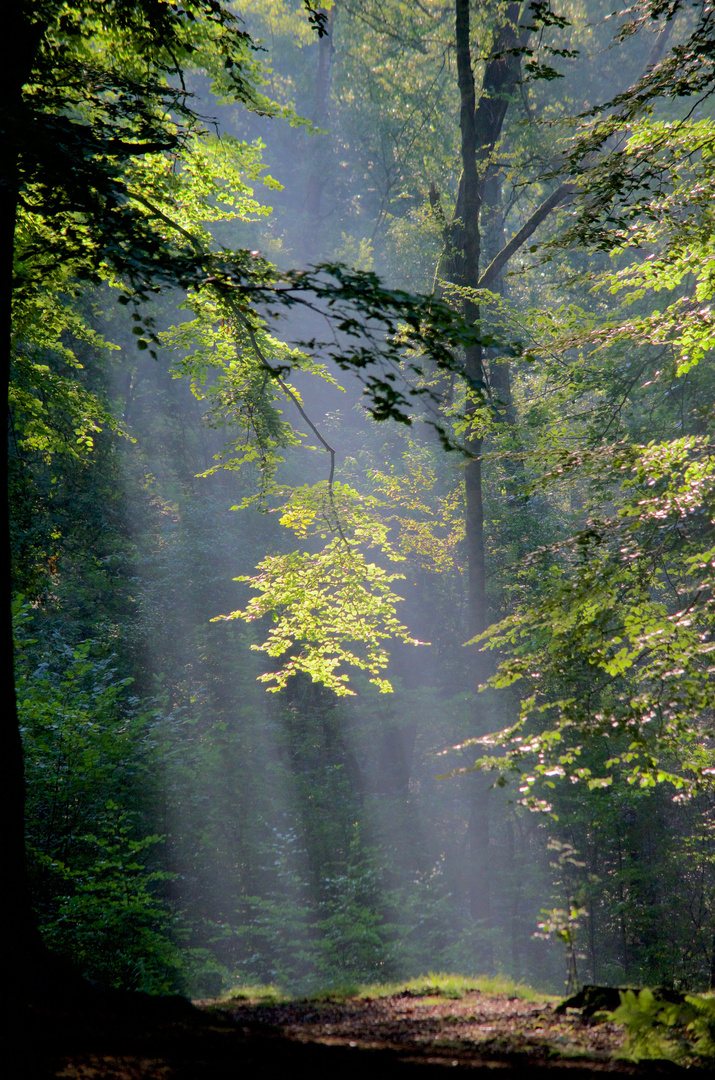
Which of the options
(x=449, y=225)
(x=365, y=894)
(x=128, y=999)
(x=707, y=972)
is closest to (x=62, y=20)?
(x=128, y=999)

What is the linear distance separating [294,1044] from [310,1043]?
90 mm

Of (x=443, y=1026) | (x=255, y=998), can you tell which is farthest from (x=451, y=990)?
(x=443, y=1026)

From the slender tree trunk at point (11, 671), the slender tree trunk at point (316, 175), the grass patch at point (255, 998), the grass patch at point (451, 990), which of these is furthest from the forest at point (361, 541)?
the slender tree trunk at point (316, 175)

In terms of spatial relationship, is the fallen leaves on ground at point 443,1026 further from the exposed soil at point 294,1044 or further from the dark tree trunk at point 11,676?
the dark tree trunk at point 11,676

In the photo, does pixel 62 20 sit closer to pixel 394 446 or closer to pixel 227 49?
pixel 227 49

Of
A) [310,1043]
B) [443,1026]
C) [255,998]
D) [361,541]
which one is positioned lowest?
[255,998]

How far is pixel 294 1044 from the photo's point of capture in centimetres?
307

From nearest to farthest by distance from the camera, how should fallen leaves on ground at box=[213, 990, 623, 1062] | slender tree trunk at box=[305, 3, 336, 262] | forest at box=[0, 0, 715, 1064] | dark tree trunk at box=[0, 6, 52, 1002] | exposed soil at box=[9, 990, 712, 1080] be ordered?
exposed soil at box=[9, 990, 712, 1080]
dark tree trunk at box=[0, 6, 52, 1002]
fallen leaves on ground at box=[213, 990, 623, 1062]
forest at box=[0, 0, 715, 1064]
slender tree trunk at box=[305, 3, 336, 262]

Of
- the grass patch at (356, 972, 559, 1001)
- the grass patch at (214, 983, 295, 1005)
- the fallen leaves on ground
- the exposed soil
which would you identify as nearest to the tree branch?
the grass patch at (356, 972, 559, 1001)

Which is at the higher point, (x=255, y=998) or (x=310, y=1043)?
(x=310, y=1043)

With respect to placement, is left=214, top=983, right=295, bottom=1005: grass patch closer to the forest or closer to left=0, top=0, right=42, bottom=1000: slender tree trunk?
the forest

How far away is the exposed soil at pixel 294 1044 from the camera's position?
2432 millimetres

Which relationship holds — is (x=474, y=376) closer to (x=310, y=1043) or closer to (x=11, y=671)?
(x=11, y=671)

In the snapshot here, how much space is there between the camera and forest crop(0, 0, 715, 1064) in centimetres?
412
